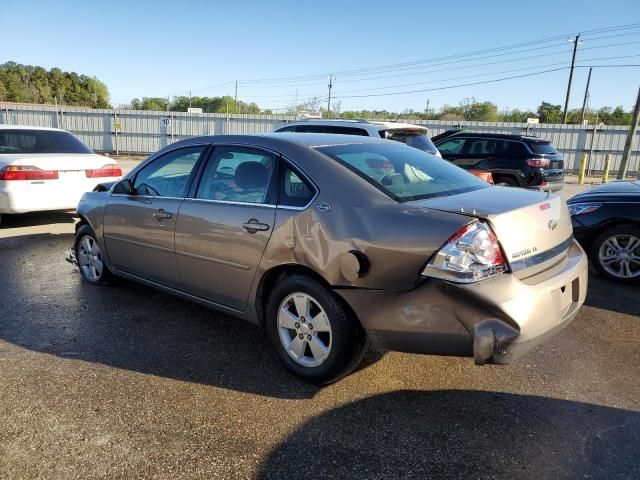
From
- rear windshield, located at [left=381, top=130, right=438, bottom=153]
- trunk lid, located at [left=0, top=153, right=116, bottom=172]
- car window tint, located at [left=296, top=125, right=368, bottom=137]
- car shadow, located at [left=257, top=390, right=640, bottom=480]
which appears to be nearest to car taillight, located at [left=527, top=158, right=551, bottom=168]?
rear windshield, located at [left=381, top=130, right=438, bottom=153]

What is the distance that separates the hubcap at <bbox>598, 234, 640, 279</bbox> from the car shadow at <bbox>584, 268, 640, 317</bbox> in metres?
0.14

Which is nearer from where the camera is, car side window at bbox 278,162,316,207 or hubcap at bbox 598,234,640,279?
car side window at bbox 278,162,316,207

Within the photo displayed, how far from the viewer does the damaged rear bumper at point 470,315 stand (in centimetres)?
258

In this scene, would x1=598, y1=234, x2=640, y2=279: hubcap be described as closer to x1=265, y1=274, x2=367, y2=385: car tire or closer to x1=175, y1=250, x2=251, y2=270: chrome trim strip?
x1=265, y1=274, x2=367, y2=385: car tire

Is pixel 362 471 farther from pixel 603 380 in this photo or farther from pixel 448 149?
pixel 448 149

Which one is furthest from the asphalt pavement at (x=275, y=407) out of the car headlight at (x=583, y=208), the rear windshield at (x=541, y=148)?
the rear windshield at (x=541, y=148)

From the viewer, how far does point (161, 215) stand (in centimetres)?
408

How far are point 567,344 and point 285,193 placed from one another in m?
2.52

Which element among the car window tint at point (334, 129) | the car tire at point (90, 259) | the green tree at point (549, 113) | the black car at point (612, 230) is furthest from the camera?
the green tree at point (549, 113)

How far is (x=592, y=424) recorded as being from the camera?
2848mm

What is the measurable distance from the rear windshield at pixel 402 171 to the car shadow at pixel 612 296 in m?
2.21

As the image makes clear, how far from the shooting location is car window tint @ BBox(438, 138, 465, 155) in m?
11.4

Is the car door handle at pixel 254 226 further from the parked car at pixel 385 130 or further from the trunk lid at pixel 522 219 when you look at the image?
the parked car at pixel 385 130

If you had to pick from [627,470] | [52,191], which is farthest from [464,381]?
[52,191]
